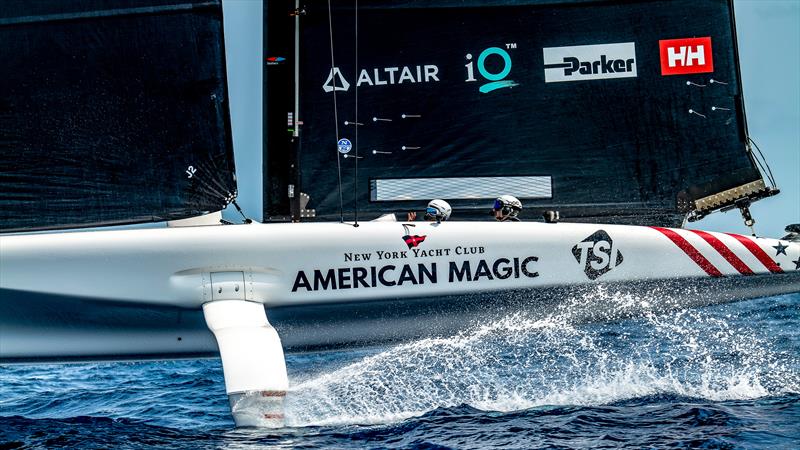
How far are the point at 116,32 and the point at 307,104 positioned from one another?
1.64 metres

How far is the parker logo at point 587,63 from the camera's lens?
815 centimetres

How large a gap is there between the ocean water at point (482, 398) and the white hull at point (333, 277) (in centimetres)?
29

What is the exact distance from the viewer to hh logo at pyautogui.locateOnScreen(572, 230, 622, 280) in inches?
282

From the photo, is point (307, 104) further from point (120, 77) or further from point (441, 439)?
point (441, 439)

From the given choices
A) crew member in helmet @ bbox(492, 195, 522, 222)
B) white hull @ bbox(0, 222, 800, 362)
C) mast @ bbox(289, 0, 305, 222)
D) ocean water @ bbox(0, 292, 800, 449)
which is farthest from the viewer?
mast @ bbox(289, 0, 305, 222)

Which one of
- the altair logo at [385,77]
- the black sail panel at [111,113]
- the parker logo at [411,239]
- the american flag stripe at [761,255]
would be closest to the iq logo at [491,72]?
the altair logo at [385,77]

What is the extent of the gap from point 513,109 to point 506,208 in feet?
3.39

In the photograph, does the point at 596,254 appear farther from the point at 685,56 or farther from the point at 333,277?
the point at 685,56

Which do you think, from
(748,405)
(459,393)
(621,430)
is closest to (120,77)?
(459,393)

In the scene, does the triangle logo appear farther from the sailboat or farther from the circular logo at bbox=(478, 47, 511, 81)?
the circular logo at bbox=(478, 47, 511, 81)

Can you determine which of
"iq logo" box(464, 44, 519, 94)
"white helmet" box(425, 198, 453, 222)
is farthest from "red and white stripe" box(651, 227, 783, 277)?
"iq logo" box(464, 44, 519, 94)

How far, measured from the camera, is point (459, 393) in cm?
715

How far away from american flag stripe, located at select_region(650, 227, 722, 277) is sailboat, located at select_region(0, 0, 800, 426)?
0.02 m

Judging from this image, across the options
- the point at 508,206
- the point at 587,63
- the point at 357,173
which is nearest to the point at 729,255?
the point at 508,206
